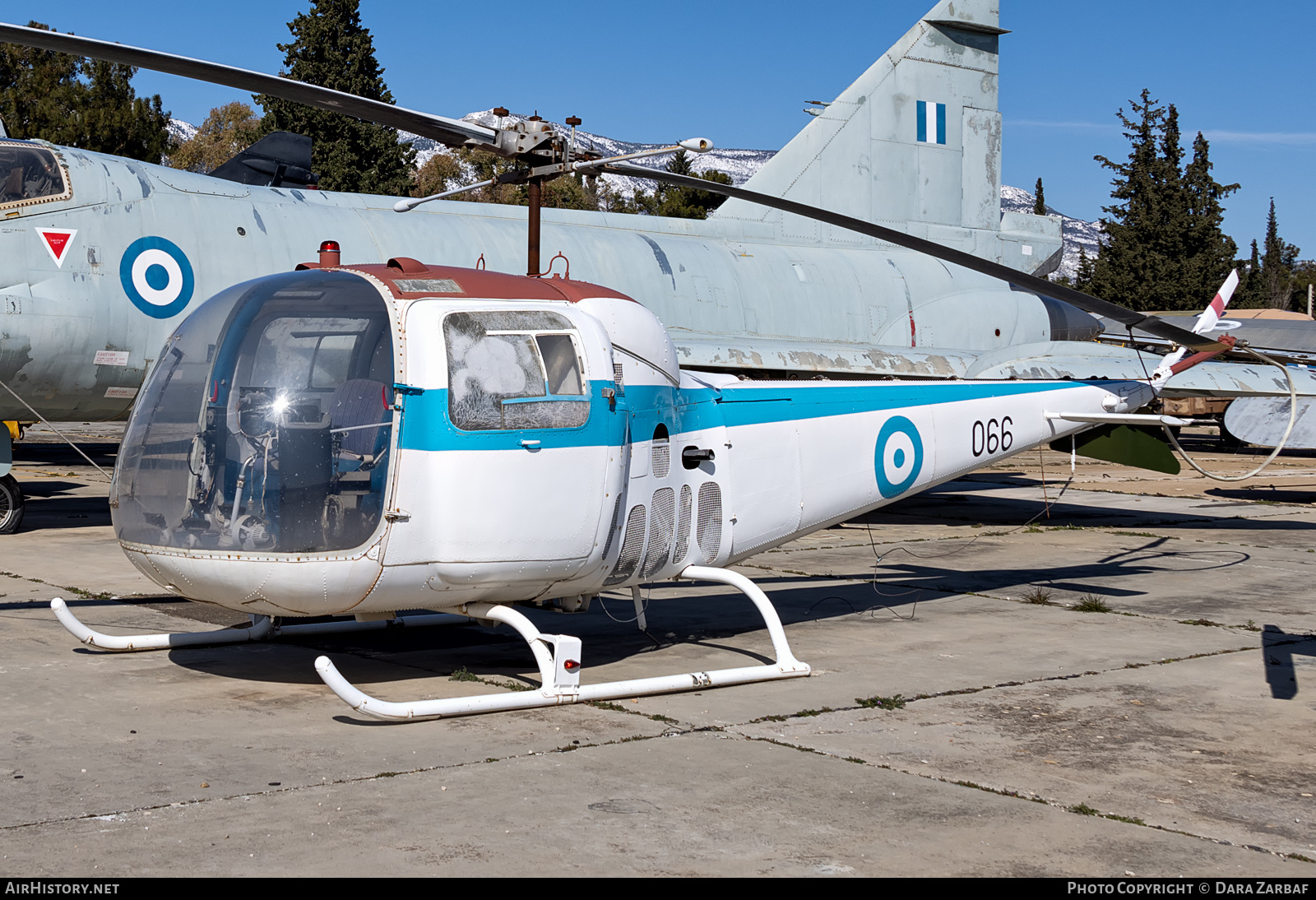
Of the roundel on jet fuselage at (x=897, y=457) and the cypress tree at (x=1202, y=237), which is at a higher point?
the cypress tree at (x=1202, y=237)

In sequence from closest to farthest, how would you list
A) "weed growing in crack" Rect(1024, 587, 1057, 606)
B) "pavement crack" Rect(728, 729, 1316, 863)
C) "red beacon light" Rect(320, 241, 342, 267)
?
1. "pavement crack" Rect(728, 729, 1316, 863)
2. "red beacon light" Rect(320, 241, 342, 267)
3. "weed growing in crack" Rect(1024, 587, 1057, 606)

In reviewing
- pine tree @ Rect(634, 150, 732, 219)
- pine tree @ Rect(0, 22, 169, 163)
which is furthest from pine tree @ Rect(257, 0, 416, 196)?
pine tree @ Rect(634, 150, 732, 219)

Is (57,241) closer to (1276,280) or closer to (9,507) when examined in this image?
(9,507)

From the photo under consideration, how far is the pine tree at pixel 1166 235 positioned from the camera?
197 ft

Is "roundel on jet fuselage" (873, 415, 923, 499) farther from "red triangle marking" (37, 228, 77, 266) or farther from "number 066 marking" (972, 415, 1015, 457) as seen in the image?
"red triangle marking" (37, 228, 77, 266)

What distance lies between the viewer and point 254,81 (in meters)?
6.15

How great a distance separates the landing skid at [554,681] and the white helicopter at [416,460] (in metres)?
0.01

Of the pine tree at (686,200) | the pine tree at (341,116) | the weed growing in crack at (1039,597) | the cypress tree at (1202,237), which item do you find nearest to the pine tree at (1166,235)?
the cypress tree at (1202,237)

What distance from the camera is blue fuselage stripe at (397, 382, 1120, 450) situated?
648 cm

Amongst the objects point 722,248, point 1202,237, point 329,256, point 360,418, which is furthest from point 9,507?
point 1202,237

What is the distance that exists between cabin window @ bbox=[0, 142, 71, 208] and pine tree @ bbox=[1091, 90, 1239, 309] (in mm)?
55198

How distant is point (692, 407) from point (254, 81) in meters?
3.22

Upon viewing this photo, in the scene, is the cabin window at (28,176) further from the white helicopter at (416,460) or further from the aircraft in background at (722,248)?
the white helicopter at (416,460)

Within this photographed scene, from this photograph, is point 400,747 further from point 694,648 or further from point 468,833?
point 694,648
